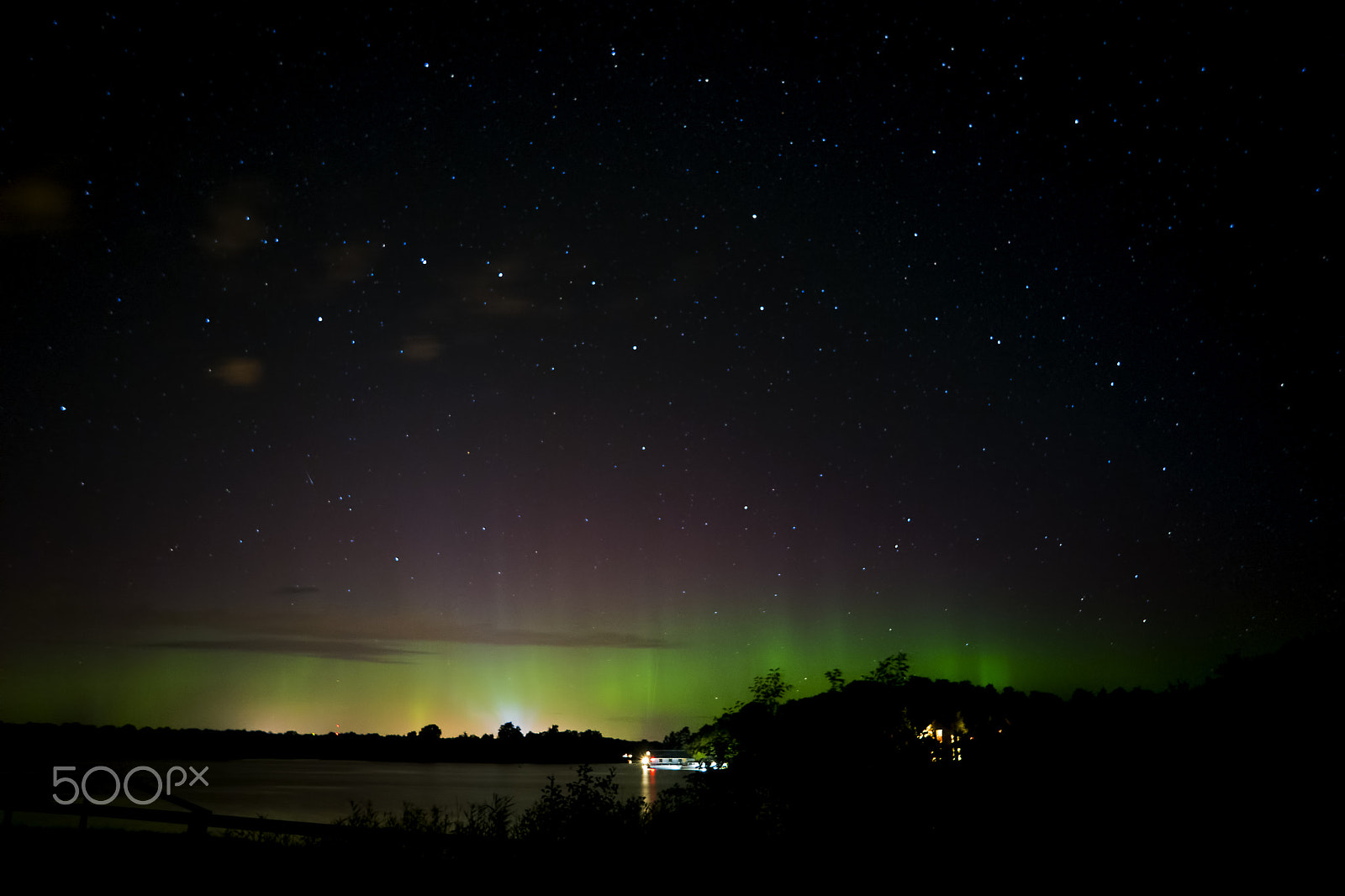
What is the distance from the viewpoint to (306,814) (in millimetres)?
48125

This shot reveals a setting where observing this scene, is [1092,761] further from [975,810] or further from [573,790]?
[573,790]

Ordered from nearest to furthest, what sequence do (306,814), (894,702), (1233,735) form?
(1233,735), (894,702), (306,814)

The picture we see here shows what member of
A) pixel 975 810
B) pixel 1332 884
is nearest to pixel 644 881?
pixel 975 810

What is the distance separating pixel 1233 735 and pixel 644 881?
21.0 ft

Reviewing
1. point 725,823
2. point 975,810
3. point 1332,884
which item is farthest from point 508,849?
point 1332,884

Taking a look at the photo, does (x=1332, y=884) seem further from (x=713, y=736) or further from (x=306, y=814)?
(x=306, y=814)

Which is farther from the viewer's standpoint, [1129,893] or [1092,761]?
[1092,761]

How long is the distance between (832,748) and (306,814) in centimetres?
4851

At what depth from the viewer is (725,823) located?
8.16m

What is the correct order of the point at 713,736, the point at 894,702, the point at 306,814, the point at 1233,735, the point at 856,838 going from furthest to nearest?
the point at 306,814
the point at 713,736
the point at 894,702
the point at 1233,735
the point at 856,838

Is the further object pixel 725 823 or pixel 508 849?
pixel 725 823

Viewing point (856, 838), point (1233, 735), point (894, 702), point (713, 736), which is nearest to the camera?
point (856, 838)

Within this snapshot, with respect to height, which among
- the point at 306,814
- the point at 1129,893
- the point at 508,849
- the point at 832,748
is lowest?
the point at 306,814

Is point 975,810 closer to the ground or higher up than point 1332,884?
higher up
